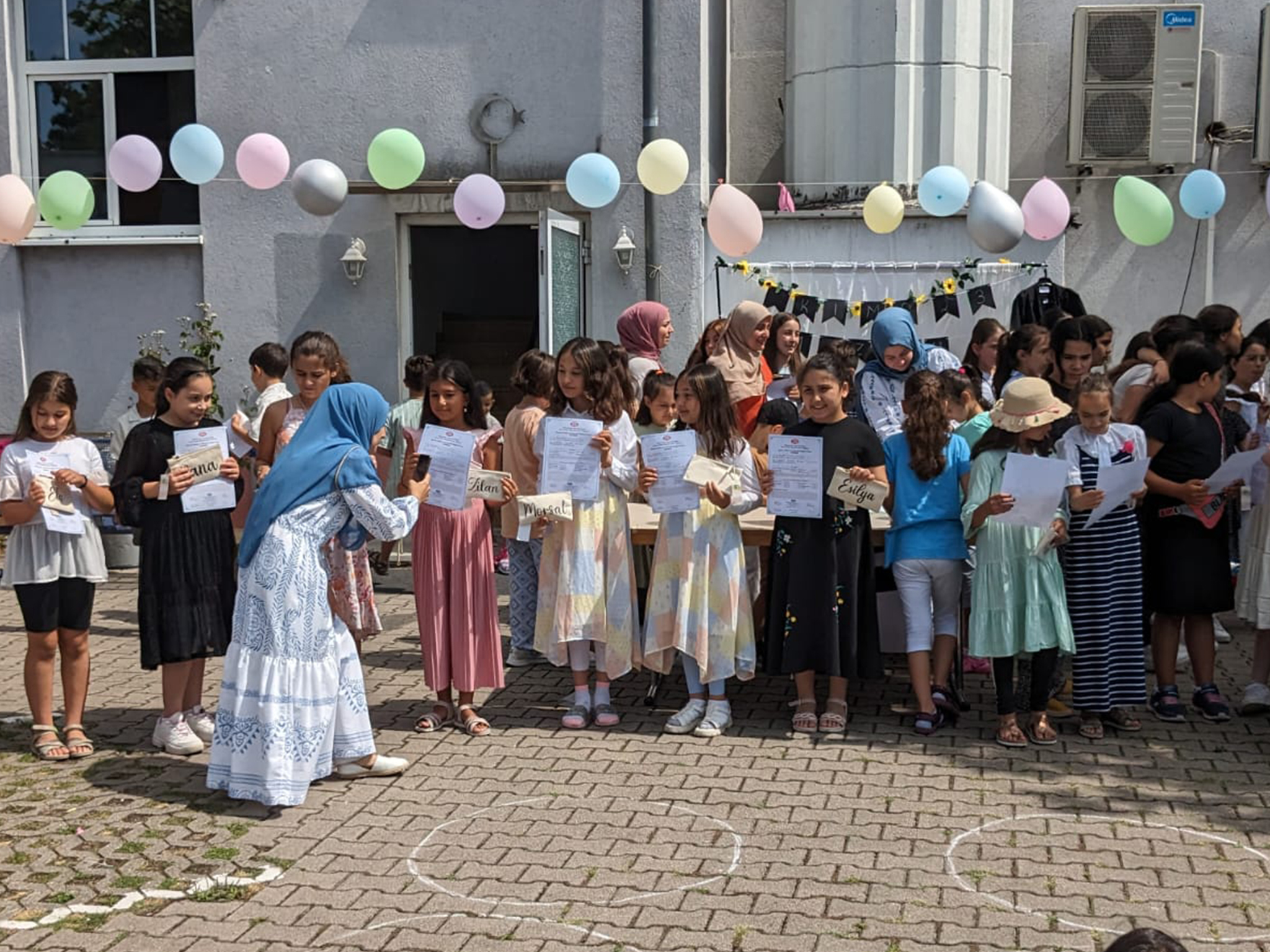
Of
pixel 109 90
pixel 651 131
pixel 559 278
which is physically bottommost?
pixel 559 278

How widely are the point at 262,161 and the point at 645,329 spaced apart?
3139 mm

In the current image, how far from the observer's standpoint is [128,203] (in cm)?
1310

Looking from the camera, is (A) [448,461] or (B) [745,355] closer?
(A) [448,461]

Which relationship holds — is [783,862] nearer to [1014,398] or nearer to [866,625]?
[866,625]

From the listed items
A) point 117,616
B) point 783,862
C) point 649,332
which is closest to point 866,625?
point 783,862

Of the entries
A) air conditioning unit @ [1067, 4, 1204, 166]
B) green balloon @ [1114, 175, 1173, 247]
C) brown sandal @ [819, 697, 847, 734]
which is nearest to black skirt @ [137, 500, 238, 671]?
brown sandal @ [819, 697, 847, 734]

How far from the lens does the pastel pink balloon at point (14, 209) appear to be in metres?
9.82

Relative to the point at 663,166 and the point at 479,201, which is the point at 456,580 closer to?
the point at 479,201

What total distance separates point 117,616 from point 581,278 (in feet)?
15.6

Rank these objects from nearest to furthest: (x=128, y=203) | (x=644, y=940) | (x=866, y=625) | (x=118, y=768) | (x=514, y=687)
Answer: (x=644, y=940)
(x=118, y=768)
(x=866, y=625)
(x=514, y=687)
(x=128, y=203)

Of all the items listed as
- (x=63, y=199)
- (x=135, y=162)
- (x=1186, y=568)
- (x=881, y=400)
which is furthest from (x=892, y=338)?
(x=63, y=199)

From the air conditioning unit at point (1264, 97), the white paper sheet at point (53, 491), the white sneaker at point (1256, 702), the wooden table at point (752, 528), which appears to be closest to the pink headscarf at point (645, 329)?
the wooden table at point (752, 528)

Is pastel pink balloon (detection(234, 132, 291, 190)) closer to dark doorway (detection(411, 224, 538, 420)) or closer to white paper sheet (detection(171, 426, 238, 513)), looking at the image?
white paper sheet (detection(171, 426, 238, 513))

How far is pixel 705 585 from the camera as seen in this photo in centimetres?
678
